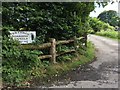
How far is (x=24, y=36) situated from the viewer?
31.6 feet

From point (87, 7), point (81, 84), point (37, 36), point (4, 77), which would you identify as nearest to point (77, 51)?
point (87, 7)

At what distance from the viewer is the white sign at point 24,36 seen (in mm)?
9325

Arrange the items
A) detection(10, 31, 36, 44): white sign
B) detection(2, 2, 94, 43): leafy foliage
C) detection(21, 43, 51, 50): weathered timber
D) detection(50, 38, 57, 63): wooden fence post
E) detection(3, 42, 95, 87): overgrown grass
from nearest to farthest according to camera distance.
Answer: detection(3, 42, 95, 87): overgrown grass < detection(21, 43, 51, 50): weathered timber < detection(10, 31, 36, 44): white sign < detection(2, 2, 94, 43): leafy foliage < detection(50, 38, 57, 63): wooden fence post

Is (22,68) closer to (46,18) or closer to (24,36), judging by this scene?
(24,36)

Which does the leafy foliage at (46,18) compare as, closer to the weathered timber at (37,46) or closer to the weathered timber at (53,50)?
the weathered timber at (37,46)

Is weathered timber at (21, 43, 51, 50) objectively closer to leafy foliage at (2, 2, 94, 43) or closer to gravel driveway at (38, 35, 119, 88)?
leafy foliage at (2, 2, 94, 43)

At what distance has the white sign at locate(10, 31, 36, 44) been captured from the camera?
367 inches

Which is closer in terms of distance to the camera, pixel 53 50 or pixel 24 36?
pixel 24 36

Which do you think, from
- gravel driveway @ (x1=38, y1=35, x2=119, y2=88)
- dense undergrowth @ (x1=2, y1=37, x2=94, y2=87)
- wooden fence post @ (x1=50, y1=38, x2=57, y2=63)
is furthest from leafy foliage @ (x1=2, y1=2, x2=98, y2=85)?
gravel driveway @ (x1=38, y1=35, x2=119, y2=88)

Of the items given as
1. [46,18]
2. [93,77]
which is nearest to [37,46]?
[46,18]

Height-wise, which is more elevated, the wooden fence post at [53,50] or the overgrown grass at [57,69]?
the wooden fence post at [53,50]

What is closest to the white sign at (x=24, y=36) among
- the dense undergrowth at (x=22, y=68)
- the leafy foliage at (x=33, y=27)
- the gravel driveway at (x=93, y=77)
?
the leafy foliage at (x=33, y=27)

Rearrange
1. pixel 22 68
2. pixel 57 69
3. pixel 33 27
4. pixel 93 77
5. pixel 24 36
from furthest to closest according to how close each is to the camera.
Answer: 1. pixel 33 27
2. pixel 57 69
3. pixel 24 36
4. pixel 93 77
5. pixel 22 68

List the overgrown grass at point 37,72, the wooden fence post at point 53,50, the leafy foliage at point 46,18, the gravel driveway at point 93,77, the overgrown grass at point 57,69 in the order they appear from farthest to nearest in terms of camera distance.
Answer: the wooden fence post at point 53,50 < the leafy foliage at point 46,18 < the overgrown grass at point 57,69 < the gravel driveway at point 93,77 < the overgrown grass at point 37,72
